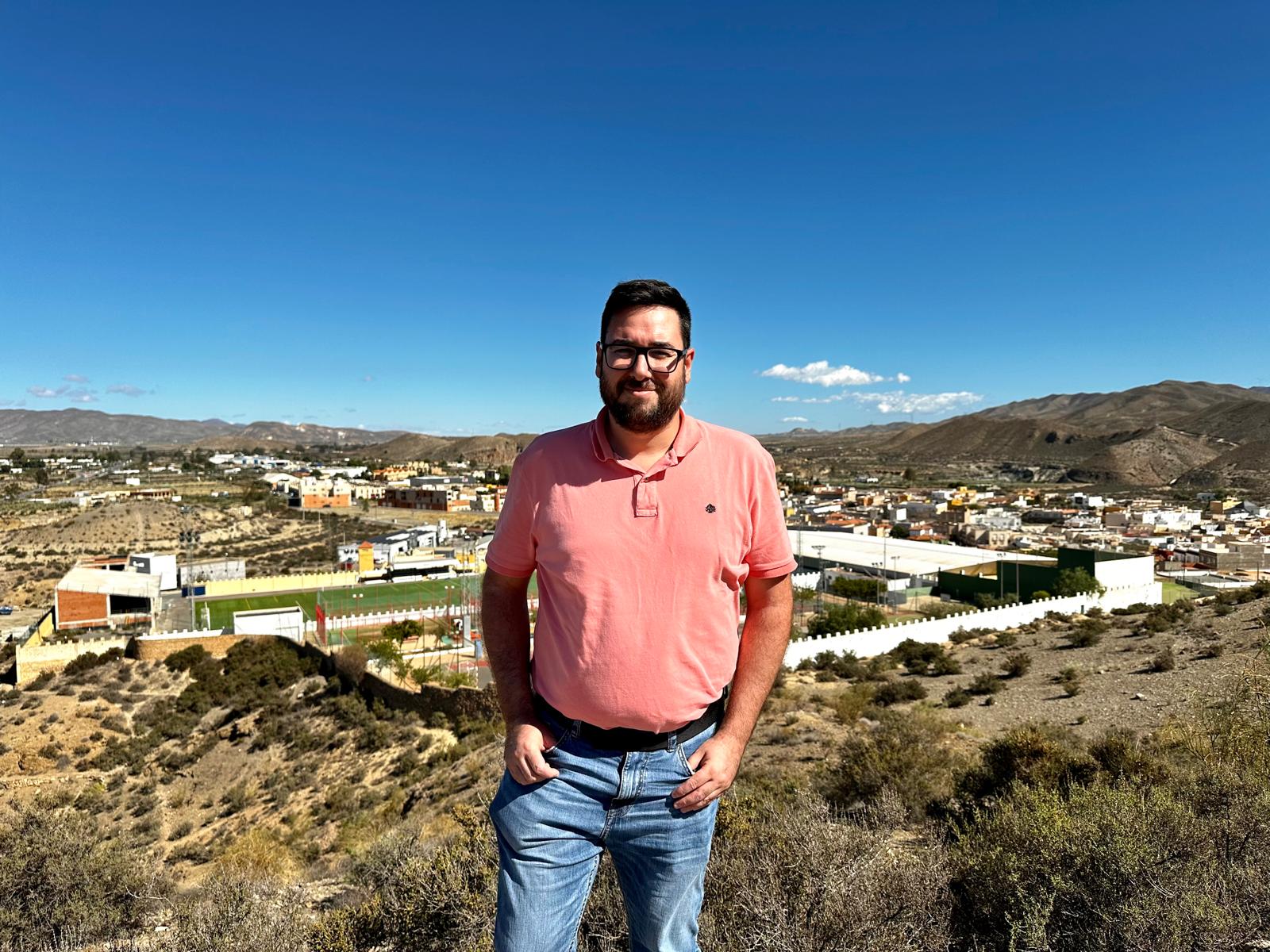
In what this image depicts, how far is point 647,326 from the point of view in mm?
1589

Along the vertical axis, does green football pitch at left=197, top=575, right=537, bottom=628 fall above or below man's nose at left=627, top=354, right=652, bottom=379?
below

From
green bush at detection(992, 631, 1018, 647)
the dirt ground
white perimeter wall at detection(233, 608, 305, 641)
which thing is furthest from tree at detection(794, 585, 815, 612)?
white perimeter wall at detection(233, 608, 305, 641)

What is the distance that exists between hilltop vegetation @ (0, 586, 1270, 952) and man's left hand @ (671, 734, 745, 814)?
50.3 inches

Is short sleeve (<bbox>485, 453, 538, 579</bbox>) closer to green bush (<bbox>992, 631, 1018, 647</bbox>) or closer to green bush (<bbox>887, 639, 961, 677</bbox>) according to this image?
green bush (<bbox>887, 639, 961, 677</bbox>)

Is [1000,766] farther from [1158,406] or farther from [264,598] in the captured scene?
[1158,406]

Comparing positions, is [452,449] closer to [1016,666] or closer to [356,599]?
[356,599]

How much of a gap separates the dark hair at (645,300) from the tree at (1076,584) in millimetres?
24253

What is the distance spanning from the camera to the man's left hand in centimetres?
161

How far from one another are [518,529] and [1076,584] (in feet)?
83.5

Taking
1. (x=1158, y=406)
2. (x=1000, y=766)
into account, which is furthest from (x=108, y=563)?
(x=1158, y=406)

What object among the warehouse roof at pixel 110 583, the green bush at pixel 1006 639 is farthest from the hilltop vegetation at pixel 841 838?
the warehouse roof at pixel 110 583

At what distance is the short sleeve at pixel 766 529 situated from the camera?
168 centimetres

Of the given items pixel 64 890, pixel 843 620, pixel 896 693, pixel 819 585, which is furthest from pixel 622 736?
pixel 819 585

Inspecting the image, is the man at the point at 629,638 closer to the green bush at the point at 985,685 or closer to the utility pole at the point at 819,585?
the green bush at the point at 985,685
